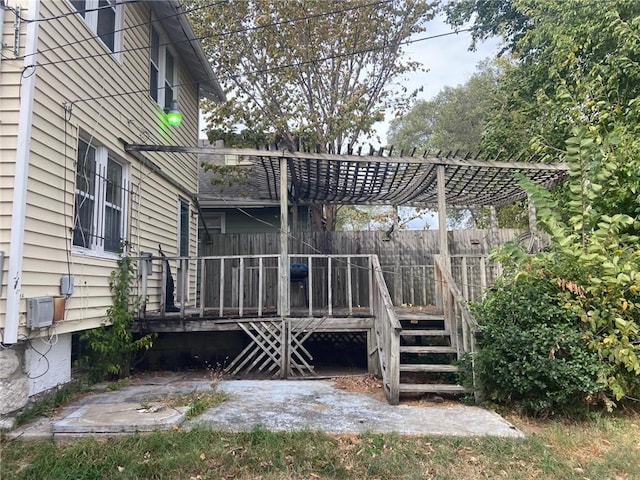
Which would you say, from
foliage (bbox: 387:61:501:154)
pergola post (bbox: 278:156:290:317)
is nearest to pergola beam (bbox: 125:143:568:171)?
pergola post (bbox: 278:156:290:317)

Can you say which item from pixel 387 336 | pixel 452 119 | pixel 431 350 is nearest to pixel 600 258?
pixel 431 350

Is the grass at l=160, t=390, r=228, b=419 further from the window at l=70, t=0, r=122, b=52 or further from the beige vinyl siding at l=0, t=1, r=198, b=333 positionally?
the window at l=70, t=0, r=122, b=52

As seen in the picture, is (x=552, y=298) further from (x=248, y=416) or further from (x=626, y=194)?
(x=248, y=416)

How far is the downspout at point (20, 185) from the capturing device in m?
4.18

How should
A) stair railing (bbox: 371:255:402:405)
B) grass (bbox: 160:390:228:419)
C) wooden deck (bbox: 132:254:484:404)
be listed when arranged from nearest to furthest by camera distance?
grass (bbox: 160:390:228:419)
stair railing (bbox: 371:255:402:405)
wooden deck (bbox: 132:254:484:404)

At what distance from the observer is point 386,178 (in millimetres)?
8734

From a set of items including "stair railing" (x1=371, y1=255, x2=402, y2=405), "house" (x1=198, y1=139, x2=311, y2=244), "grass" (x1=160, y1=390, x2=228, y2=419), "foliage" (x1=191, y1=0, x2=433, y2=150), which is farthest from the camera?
"house" (x1=198, y1=139, x2=311, y2=244)

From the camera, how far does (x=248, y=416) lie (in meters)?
4.54

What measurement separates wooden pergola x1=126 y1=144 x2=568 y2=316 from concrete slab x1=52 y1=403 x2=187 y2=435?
106 inches

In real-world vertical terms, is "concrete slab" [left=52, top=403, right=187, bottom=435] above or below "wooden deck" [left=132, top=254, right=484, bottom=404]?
below

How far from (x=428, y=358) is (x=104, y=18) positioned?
6.88m

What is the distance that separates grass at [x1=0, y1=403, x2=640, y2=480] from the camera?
345 centimetres

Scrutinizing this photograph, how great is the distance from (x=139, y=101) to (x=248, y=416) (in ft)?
18.1

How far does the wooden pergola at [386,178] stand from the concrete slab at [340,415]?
179cm
